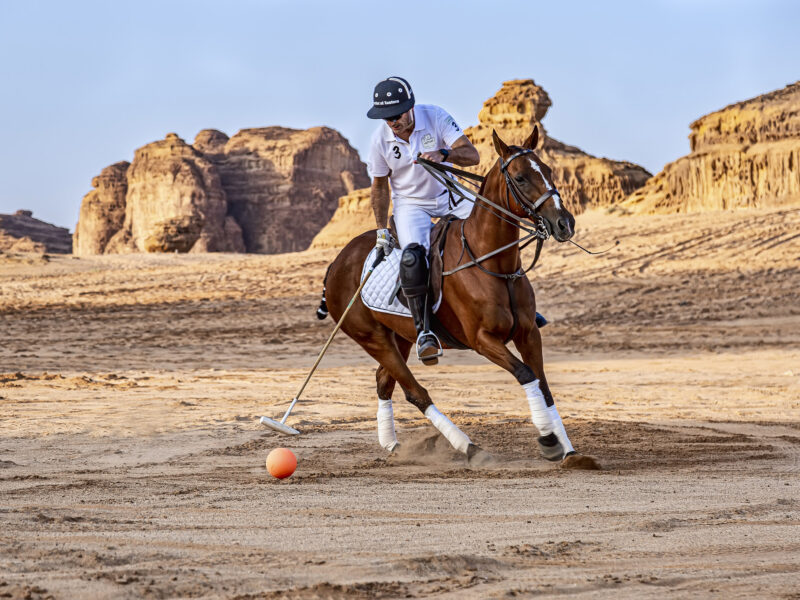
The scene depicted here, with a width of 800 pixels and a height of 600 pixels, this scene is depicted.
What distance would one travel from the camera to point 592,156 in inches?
2579

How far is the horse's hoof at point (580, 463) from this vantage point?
646 cm

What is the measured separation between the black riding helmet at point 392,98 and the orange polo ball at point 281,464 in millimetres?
2739

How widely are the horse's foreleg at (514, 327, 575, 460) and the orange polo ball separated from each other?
1.70 metres

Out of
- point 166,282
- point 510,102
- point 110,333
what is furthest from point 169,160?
point 110,333

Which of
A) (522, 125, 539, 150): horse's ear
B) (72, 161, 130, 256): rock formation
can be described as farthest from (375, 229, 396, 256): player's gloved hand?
(72, 161, 130, 256): rock formation

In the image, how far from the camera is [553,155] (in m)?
64.6

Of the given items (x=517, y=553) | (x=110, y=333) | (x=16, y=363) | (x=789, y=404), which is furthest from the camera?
(x=110, y=333)

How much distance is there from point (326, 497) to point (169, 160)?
10216 cm

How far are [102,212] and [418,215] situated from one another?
10941 centimetres

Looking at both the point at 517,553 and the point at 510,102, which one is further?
the point at 510,102

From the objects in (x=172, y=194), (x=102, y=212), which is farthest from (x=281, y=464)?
(x=102, y=212)

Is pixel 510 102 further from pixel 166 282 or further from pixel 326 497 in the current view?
pixel 326 497

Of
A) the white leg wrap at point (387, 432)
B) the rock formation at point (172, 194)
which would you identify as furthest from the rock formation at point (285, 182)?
the white leg wrap at point (387, 432)

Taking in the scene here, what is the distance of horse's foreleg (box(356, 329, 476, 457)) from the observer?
7.10 metres
